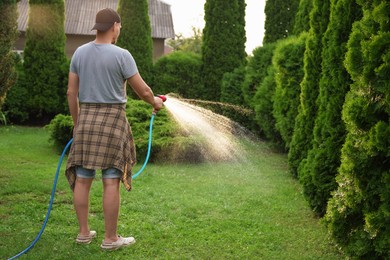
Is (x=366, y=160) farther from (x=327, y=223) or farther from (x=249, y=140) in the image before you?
(x=249, y=140)

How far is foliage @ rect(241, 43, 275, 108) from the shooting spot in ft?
40.9

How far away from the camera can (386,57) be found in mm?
3512

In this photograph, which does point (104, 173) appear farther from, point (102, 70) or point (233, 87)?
point (233, 87)

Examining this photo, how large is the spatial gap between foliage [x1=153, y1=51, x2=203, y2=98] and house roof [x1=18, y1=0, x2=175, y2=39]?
11.1m

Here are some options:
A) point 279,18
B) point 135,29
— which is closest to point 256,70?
point 279,18

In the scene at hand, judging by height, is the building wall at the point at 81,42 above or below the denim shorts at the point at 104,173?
above

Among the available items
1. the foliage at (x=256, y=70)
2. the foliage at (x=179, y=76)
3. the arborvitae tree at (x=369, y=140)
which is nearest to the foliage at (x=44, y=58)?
the foliage at (x=179, y=76)

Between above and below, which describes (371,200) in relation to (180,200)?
above

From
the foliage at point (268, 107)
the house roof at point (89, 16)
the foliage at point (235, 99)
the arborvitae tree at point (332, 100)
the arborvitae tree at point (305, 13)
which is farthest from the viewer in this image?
the house roof at point (89, 16)

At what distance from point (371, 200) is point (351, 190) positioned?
0.20 m

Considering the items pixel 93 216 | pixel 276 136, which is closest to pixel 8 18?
pixel 93 216

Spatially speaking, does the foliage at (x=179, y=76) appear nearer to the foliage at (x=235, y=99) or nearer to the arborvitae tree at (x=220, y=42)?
the arborvitae tree at (x=220, y=42)

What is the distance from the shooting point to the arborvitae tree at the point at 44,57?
14.5 metres

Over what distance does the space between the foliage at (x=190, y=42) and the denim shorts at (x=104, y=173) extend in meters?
32.8
